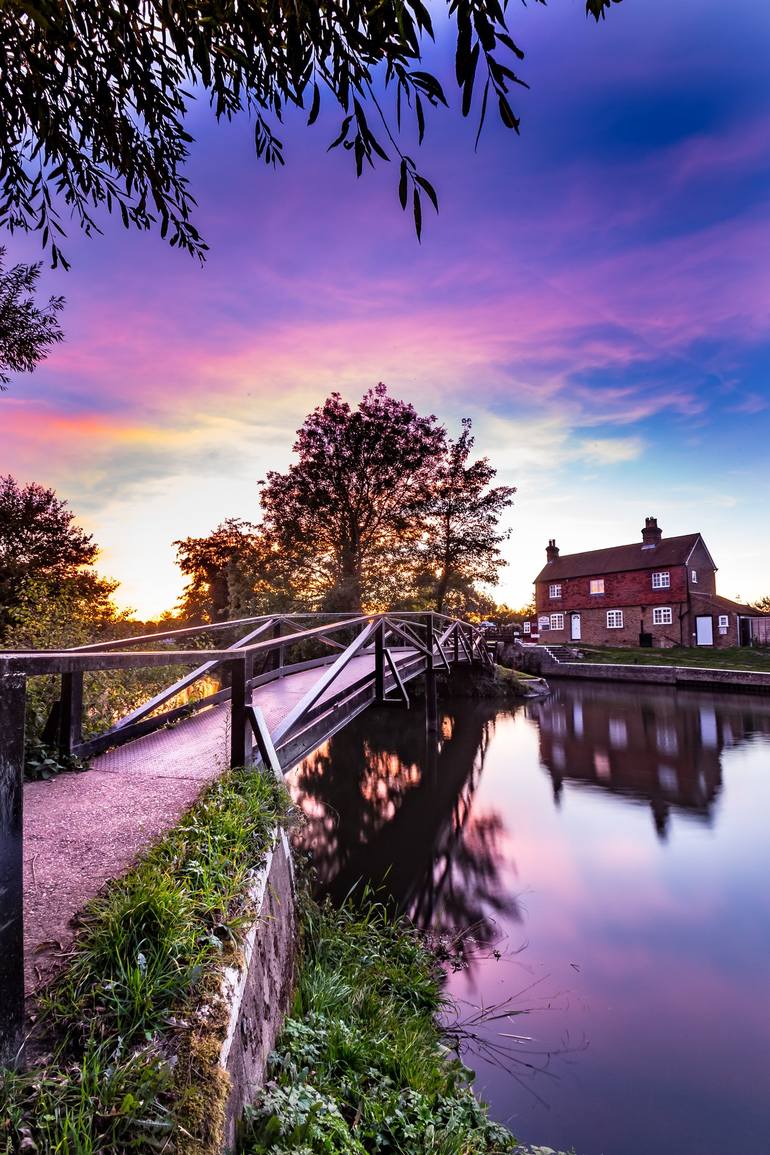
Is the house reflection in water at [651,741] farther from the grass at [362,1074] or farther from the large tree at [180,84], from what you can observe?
A: the large tree at [180,84]

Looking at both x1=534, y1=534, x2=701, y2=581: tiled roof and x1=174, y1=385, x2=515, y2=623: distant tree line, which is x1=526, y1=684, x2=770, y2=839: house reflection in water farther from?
x1=534, y1=534, x2=701, y2=581: tiled roof

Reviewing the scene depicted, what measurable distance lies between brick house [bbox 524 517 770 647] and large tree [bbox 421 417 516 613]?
47.7 feet

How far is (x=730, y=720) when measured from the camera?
16.1 m

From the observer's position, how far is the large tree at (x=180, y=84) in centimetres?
210

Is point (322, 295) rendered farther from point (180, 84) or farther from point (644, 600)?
point (644, 600)

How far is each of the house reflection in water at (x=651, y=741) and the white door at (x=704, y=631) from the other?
10580 mm

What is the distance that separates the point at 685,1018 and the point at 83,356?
40.0 feet

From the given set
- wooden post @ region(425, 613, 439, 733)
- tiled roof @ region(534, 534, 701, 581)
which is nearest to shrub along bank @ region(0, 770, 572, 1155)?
wooden post @ region(425, 613, 439, 733)

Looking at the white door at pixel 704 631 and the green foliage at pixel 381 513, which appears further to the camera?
the white door at pixel 704 631

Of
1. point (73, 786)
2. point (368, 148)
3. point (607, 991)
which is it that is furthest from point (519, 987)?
point (368, 148)

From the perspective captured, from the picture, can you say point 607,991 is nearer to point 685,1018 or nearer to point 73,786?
point 685,1018

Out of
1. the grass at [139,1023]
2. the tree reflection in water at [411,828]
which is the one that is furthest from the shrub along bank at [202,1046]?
the tree reflection in water at [411,828]

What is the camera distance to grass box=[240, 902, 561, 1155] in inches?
72.7

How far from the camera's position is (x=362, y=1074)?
2.50 metres
